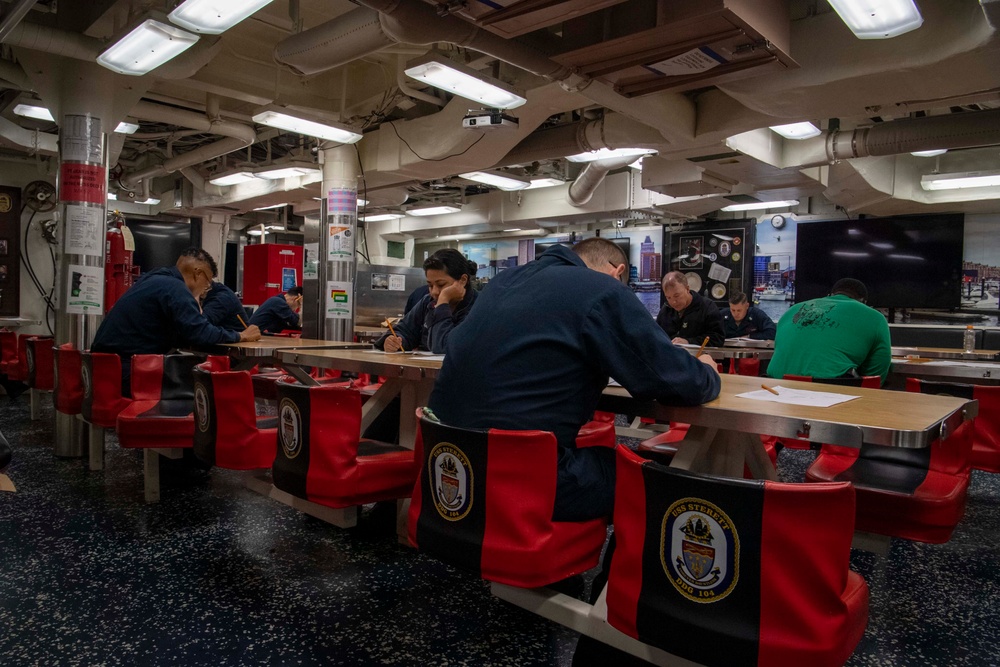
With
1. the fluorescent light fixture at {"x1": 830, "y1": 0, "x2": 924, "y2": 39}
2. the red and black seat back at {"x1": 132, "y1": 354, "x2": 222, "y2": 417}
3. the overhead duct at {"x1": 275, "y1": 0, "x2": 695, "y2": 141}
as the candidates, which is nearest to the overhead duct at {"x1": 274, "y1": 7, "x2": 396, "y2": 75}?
the overhead duct at {"x1": 275, "y1": 0, "x2": 695, "y2": 141}

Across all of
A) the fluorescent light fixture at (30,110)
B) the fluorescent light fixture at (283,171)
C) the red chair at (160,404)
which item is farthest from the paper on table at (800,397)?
the fluorescent light fixture at (30,110)

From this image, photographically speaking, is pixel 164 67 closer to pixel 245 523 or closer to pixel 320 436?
pixel 245 523

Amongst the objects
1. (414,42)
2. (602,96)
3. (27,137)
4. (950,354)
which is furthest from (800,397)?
(27,137)

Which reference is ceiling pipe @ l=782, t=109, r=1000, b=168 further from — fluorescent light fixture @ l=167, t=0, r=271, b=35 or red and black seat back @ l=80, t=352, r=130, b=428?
red and black seat back @ l=80, t=352, r=130, b=428

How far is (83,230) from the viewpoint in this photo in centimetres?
452

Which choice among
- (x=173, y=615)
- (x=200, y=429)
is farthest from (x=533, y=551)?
(x=200, y=429)

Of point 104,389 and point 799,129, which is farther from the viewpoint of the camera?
Result: point 799,129

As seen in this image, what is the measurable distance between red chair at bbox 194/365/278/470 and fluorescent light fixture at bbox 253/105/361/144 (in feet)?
10.1

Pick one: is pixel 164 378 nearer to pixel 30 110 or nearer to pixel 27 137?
pixel 30 110

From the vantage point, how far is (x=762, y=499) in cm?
113

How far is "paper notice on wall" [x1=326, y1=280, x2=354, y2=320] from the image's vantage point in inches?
252

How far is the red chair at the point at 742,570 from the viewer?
1117mm

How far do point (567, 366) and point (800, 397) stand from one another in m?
0.69

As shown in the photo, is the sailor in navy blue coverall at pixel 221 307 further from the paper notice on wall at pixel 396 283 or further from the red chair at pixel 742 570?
the red chair at pixel 742 570
